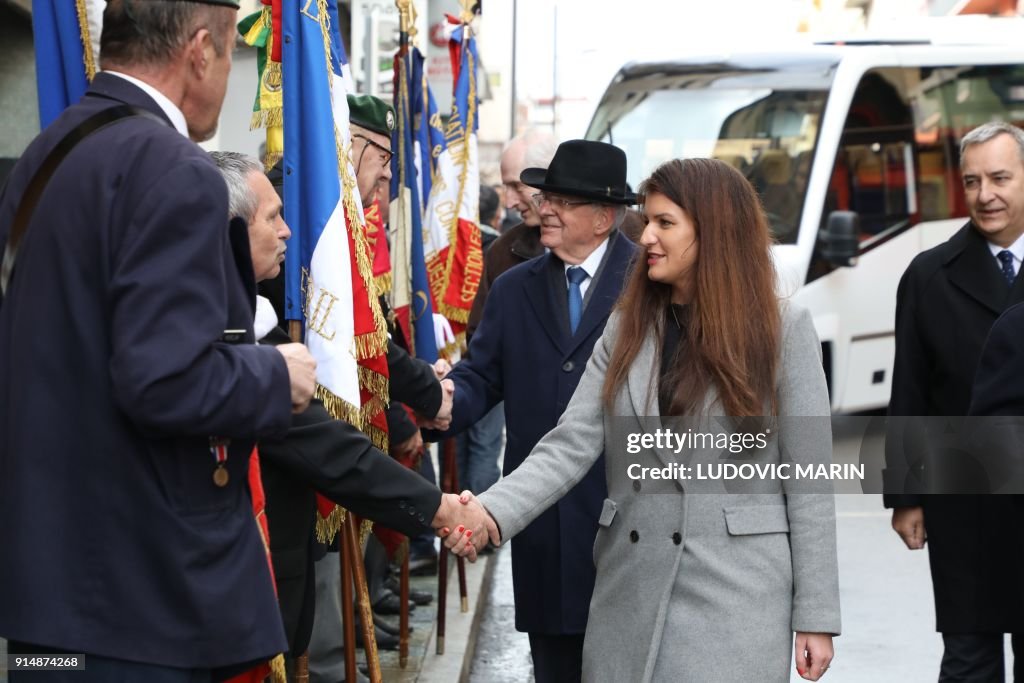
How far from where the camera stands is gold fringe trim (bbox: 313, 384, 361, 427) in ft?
15.0

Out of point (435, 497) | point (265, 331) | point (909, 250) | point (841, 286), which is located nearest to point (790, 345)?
point (435, 497)

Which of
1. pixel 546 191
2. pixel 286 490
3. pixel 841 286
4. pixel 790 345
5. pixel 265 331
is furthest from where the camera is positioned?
pixel 841 286

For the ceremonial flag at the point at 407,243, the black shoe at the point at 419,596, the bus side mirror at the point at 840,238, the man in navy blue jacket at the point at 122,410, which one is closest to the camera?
the man in navy blue jacket at the point at 122,410

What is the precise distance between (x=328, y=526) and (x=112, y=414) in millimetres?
2163

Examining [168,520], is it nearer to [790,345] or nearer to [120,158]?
[120,158]

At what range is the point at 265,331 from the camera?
3.99 metres

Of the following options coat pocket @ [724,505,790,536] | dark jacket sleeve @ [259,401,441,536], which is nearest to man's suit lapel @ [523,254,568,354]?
dark jacket sleeve @ [259,401,441,536]

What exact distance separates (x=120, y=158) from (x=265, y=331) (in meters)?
1.30

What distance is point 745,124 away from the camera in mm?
12898

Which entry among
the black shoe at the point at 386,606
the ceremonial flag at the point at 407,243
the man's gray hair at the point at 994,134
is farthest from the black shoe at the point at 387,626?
the man's gray hair at the point at 994,134

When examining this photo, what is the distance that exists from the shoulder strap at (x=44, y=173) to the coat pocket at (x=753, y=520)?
1.69 meters

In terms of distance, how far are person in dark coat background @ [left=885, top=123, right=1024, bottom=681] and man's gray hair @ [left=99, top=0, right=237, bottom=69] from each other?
124 inches

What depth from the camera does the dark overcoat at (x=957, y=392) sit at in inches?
193

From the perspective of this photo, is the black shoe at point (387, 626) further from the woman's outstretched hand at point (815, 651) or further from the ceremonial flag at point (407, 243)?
the woman's outstretched hand at point (815, 651)
